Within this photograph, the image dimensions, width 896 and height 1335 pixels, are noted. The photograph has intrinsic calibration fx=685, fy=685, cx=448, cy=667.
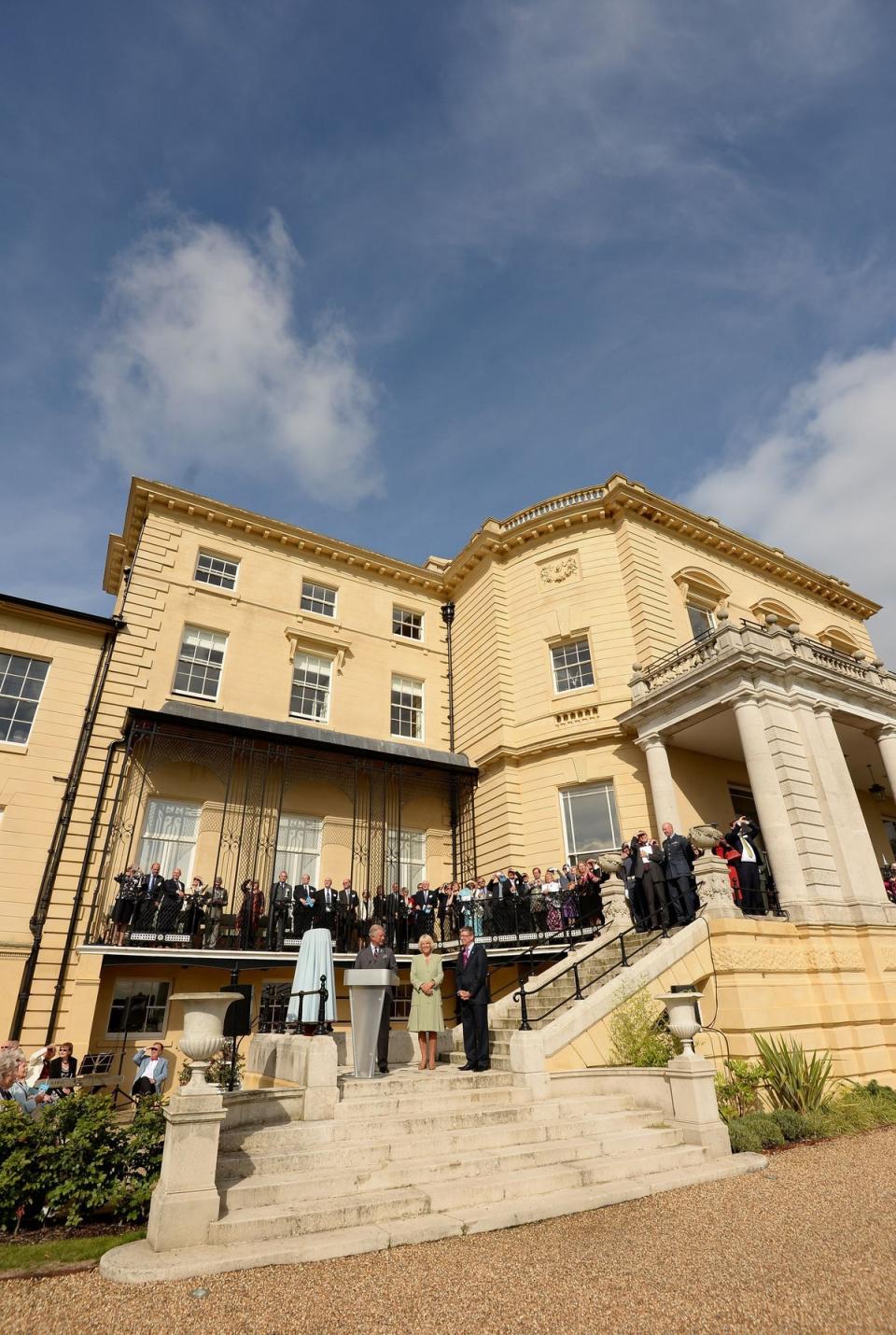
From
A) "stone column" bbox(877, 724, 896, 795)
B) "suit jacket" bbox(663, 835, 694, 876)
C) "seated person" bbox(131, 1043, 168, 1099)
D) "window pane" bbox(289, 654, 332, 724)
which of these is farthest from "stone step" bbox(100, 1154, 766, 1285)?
"window pane" bbox(289, 654, 332, 724)

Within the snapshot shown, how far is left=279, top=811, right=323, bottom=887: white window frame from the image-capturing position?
17094mm

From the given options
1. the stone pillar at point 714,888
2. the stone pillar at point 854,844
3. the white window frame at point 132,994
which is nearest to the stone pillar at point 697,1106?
the stone pillar at point 714,888

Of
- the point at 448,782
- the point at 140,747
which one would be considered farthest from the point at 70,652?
the point at 448,782

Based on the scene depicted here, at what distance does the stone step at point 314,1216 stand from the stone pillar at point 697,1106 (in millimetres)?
3575

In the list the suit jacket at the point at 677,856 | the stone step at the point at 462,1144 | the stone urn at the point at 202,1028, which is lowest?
the stone step at the point at 462,1144

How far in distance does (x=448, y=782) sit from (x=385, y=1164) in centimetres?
1402

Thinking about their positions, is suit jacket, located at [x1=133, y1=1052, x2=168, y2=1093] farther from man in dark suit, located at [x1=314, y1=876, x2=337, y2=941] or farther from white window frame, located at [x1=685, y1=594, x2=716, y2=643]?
white window frame, located at [x1=685, y1=594, x2=716, y2=643]

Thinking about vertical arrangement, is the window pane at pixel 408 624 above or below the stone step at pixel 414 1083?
above

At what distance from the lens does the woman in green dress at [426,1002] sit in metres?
9.40

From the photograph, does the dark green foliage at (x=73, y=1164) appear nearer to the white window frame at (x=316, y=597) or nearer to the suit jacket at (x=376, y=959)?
the suit jacket at (x=376, y=959)

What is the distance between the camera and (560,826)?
58.5 ft

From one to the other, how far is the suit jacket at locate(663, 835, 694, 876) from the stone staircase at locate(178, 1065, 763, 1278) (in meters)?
4.52

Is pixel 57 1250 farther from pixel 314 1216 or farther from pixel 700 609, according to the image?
pixel 700 609

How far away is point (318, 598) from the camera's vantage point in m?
21.6
